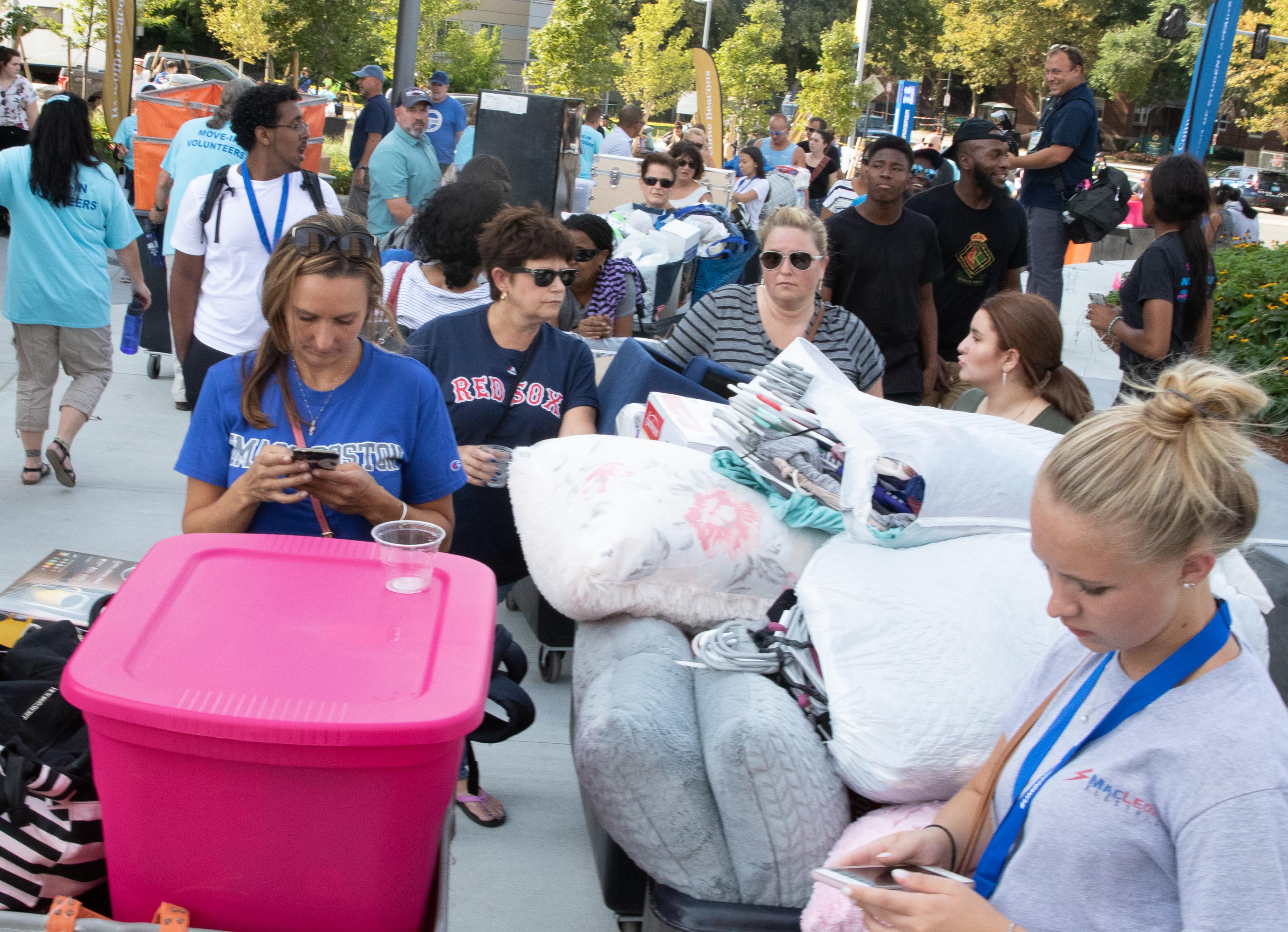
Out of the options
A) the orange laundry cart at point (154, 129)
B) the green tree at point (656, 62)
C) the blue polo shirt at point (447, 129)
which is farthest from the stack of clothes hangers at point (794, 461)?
the green tree at point (656, 62)

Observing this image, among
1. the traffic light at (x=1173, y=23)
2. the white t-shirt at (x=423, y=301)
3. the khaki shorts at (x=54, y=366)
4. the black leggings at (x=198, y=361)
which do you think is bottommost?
the khaki shorts at (x=54, y=366)

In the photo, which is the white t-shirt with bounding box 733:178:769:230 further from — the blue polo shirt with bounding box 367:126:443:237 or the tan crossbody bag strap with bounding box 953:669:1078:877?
the tan crossbody bag strap with bounding box 953:669:1078:877

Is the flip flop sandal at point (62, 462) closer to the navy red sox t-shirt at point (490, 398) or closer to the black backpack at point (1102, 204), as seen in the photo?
the navy red sox t-shirt at point (490, 398)

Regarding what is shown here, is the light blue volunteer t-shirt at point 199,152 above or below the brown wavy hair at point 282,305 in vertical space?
above

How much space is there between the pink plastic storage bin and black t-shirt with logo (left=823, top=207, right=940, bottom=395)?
11.8ft

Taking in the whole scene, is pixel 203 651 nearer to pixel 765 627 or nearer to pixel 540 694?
pixel 765 627

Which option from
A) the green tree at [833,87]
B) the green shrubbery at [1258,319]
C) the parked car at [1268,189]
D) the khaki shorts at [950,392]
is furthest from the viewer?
the parked car at [1268,189]

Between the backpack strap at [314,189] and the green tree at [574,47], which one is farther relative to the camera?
the green tree at [574,47]

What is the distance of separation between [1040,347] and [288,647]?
8.38ft

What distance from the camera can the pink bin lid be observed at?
1.36 meters

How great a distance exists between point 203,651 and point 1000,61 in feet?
182

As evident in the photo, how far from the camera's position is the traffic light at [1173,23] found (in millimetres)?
14250

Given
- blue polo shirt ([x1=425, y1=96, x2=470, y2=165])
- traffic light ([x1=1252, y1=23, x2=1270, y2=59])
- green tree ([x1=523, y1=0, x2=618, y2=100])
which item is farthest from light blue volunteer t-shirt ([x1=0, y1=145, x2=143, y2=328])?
traffic light ([x1=1252, y1=23, x2=1270, y2=59])

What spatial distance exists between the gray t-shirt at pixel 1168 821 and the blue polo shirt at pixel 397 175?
20.5 feet
